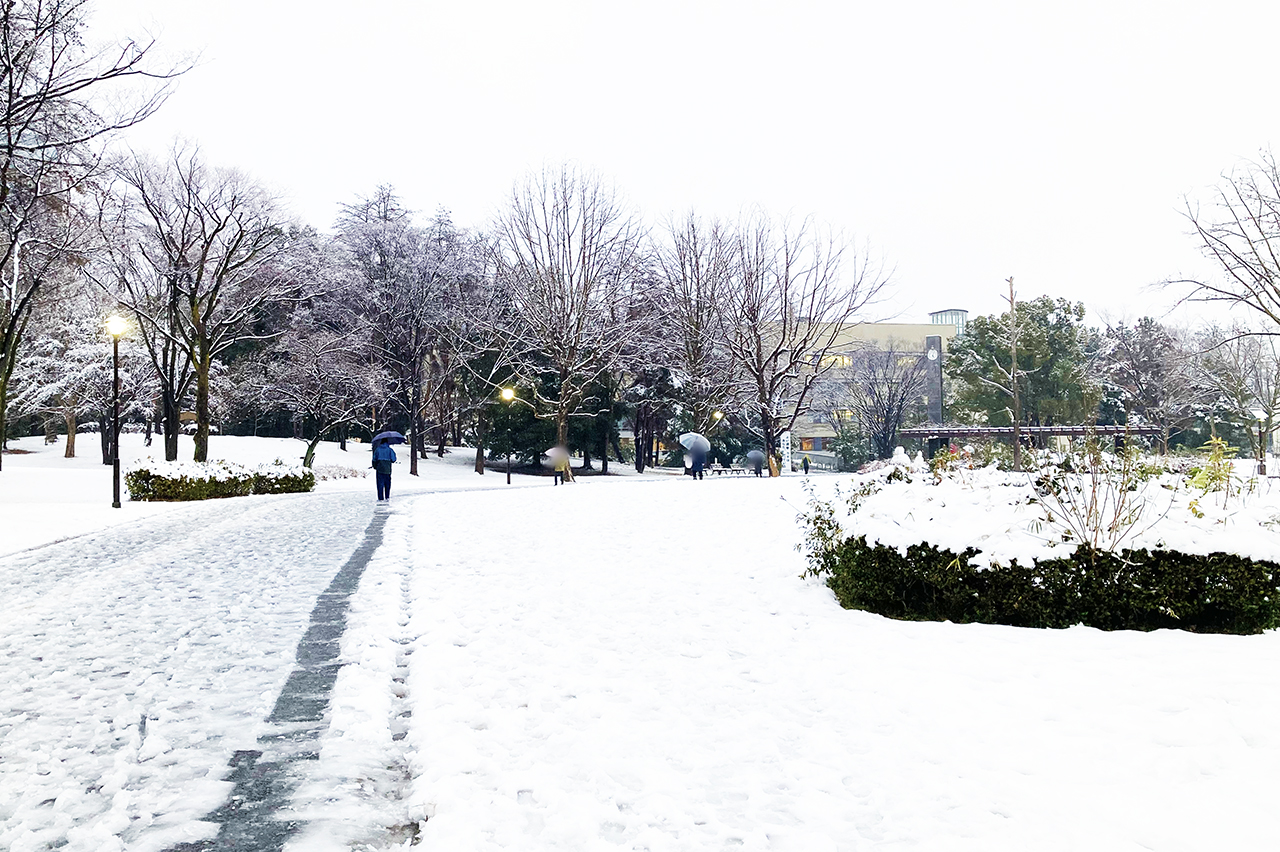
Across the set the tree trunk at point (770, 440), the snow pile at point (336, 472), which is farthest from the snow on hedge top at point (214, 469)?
the tree trunk at point (770, 440)

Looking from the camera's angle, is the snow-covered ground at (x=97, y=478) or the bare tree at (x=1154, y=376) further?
the bare tree at (x=1154, y=376)

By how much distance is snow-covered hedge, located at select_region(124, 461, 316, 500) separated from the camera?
65.9 feet

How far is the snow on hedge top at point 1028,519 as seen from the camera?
18.9ft

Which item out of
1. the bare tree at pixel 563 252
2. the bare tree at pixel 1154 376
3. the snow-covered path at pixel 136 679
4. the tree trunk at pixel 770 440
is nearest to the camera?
the snow-covered path at pixel 136 679

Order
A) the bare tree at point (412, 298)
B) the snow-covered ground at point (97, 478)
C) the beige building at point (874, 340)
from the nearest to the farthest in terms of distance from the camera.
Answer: the snow-covered ground at point (97, 478), the bare tree at point (412, 298), the beige building at point (874, 340)

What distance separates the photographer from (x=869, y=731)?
387 centimetres

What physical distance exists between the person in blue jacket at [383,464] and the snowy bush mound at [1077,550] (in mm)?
14019

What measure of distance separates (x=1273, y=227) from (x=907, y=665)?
23.2 meters

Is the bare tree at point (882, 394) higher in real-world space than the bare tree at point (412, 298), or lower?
lower

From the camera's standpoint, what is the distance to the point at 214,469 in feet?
71.6

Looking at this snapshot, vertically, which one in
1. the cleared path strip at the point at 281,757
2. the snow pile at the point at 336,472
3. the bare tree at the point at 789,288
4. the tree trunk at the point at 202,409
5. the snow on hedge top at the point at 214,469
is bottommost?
the cleared path strip at the point at 281,757

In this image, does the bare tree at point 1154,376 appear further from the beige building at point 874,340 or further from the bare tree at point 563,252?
the bare tree at point 563,252

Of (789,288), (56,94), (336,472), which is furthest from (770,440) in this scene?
(56,94)

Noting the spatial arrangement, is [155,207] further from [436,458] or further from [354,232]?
[436,458]
